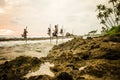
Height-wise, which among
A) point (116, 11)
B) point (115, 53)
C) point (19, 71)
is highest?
point (116, 11)

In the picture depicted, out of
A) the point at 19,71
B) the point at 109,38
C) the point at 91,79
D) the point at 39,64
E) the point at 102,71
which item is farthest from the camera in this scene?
the point at 109,38

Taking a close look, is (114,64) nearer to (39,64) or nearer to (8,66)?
(39,64)

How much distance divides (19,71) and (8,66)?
1.05 m

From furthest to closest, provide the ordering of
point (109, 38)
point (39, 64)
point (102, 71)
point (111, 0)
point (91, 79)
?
point (111, 0)
point (109, 38)
point (39, 64)
point (102, 71)
point (91, 79)

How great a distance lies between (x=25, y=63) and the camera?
998cm

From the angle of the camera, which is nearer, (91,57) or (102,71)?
(102,71)

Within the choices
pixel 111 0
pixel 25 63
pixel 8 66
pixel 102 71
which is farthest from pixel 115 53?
pixel 111 0

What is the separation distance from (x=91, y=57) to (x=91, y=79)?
2782 mm

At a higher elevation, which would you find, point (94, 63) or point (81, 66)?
point (94, 63)

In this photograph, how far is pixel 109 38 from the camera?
40.8 ft

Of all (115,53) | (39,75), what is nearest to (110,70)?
(115,53)

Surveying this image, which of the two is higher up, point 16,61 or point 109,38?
point 109,38

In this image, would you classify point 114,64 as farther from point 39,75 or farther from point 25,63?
point 25,63

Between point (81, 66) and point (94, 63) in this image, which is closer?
point (94, 63)
